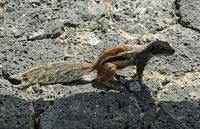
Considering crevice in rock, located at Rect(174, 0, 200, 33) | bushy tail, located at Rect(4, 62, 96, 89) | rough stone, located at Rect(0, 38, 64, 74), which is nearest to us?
bushy tail, located at Rect(4, 62, 96, 89)

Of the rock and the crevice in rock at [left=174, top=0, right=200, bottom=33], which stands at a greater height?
the crevice in rock at [left=174, top=0, right=200, bottom=33]

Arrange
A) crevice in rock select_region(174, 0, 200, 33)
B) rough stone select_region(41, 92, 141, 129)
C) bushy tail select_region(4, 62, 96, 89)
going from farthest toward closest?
crevice in rock select_region(174, 0, 200, 33) < bushy tail select_region(4, 62, 96, 89) < rough stone select_region(41, 92, 141, 129)

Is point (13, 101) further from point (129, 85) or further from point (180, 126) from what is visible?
point (180, 126)

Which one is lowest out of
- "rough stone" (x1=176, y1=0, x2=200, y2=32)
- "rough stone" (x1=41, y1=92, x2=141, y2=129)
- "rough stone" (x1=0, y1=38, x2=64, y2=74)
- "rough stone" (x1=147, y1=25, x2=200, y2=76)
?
"rough stone" (x1=41, y1=92, x2=141, y2=129)

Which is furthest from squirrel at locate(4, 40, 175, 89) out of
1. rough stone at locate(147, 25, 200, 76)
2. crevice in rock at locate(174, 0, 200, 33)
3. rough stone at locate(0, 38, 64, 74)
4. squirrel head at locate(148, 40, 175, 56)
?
crevice in rock at locate(174, 0, 200, 33)

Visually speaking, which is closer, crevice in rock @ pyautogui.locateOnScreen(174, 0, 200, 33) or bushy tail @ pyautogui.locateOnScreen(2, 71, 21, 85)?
bushy tail @ pyautogui.locateOnScreen(2, 71, 21, 85)

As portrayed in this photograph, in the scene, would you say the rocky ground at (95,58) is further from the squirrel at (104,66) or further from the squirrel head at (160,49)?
the squirrel head at (160,49)

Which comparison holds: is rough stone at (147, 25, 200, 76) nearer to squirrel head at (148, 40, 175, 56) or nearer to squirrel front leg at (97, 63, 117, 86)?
squirrel head at (148, 40, 175, 56)

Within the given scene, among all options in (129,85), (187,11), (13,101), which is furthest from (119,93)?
(187,11)

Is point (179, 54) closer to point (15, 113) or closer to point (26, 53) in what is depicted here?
point (26, 53)
